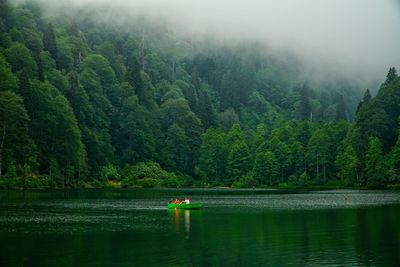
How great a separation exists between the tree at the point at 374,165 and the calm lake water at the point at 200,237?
230 feet

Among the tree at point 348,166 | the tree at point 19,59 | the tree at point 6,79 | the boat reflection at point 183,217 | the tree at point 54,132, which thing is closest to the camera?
the boat reflection at point 183,217

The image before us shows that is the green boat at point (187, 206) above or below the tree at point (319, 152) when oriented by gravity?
below

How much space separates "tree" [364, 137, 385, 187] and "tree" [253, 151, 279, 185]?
34739 millimetres

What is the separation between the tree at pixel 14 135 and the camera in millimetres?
140000

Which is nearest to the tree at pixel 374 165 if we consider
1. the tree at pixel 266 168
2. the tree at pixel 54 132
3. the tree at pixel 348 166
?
the tree at pixel 348 166

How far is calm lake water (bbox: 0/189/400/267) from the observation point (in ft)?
138

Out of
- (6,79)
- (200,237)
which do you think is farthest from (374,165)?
(200,237)

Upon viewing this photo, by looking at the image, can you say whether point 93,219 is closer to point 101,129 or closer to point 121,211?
point 121,211

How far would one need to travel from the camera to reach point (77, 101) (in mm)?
182375

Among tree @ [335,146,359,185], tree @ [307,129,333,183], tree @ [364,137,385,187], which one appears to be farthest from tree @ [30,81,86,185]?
tree @ [364,137,385,187]

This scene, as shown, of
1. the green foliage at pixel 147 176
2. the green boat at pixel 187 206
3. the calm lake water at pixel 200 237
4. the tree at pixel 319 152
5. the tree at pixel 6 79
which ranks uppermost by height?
the tree at pixel 6 79

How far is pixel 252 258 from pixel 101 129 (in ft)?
519

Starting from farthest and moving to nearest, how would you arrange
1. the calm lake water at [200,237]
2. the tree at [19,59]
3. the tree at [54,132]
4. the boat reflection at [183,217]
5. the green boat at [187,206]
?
the tree at [19,59] < the tree at [54,132] < the green boat at [187,206] < the boat reflection at [183,217] < the calm lake water at [200,237]

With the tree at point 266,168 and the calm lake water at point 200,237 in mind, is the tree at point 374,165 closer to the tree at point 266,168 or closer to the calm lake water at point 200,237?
the tree at point 266,168
